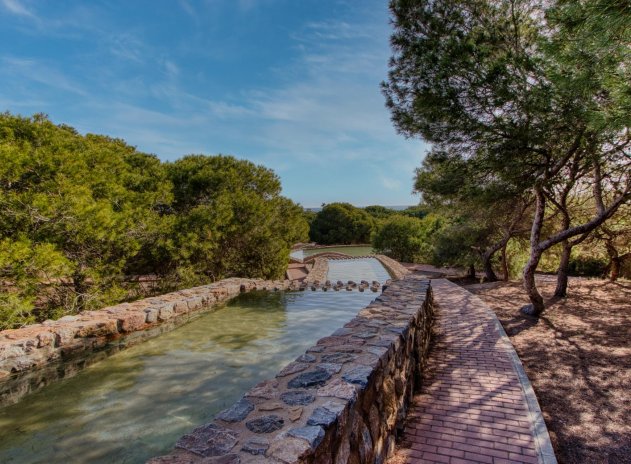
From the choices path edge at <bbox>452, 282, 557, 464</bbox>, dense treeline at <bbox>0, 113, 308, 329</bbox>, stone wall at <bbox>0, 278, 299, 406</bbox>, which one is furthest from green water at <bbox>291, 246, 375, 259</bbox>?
path edge at <bbox>452, 282, 557, 464</bbox>

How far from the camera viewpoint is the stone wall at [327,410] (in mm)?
1817

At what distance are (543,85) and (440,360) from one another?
15.6 ft

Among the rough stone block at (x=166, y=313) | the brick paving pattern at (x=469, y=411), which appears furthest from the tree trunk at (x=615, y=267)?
the rough stone block at (x=166, y=313)

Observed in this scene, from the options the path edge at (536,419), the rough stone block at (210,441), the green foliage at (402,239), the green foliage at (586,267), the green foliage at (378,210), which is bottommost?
the path edge at (536,419)

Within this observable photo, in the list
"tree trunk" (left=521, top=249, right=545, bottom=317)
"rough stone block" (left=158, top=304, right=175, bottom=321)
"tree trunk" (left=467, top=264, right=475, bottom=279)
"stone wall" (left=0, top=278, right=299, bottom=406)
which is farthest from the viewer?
"tree trunk" (left=467, top=264, right=475, bottom=279)

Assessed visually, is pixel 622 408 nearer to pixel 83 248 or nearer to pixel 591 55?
pixel 591 55

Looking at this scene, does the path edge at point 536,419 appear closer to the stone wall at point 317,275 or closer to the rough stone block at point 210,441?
the rough stone block at point 210,441

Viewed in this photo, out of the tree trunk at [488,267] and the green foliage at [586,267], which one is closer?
the tree trunk at [488,267]

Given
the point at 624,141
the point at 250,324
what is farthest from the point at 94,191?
the point at 624,141

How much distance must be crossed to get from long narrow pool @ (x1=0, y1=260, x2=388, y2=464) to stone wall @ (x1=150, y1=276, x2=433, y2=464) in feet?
4.34

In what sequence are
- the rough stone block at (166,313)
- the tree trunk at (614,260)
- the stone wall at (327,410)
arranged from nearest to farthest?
the stone wall at (327,410) < the rough stone block at (166,313) < the tree trunk at (614,260)

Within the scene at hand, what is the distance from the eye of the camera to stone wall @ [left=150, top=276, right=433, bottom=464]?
1.82m

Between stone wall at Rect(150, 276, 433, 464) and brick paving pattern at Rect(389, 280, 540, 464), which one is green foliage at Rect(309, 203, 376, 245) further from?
stone wall at Rect(150, 276, 433, 464)

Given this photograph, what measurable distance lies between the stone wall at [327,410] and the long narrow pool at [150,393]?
1.32m
